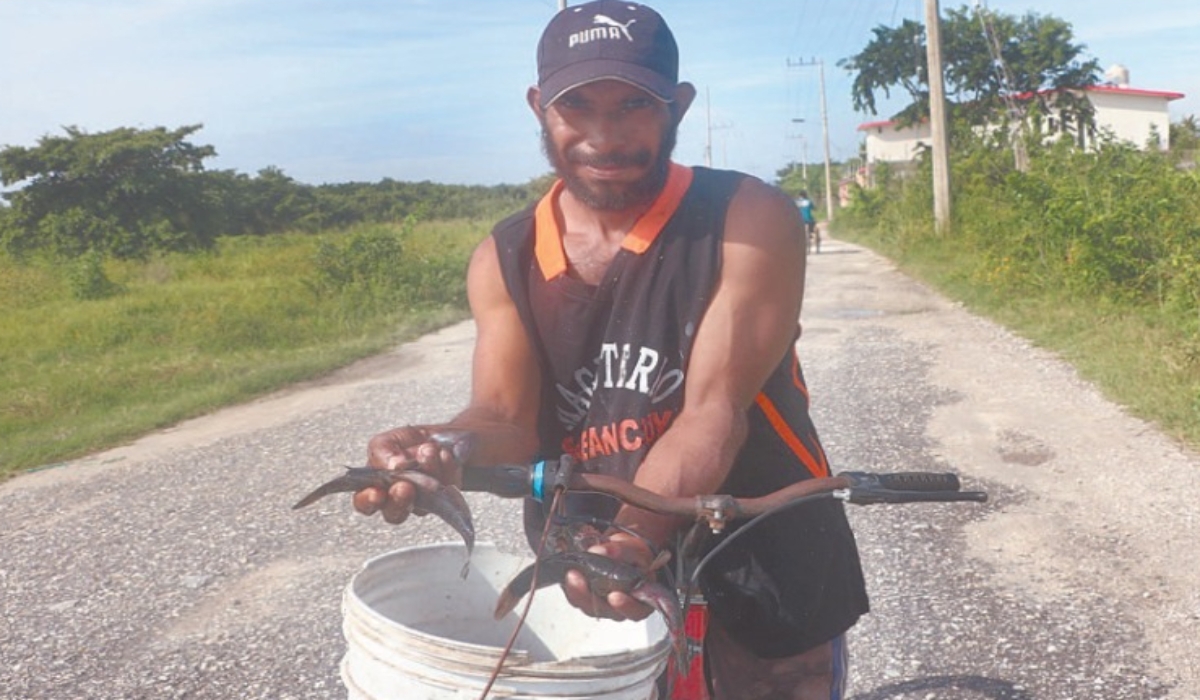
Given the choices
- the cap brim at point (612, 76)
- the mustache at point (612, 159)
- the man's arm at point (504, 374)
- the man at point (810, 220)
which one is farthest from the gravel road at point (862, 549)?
the man at point (810, 220)

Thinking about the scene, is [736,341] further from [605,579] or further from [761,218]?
[605,579]

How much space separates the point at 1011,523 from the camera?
216 inches

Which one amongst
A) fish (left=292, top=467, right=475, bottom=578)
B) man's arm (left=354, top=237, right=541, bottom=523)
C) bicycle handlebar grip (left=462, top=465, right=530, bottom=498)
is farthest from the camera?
man's arm (left=354, top=237, right=541, bottom=523)

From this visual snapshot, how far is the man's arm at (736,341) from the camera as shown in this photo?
6.37ft

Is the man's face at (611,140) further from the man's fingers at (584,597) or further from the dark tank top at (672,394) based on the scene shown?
the man's fingers at (584,597)

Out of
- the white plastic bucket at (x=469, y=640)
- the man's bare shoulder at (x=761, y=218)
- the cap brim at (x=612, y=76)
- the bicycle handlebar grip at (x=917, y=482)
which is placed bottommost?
the white plastic bucket at (x=469, y=640)

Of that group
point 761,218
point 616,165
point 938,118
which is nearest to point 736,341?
point 761,218

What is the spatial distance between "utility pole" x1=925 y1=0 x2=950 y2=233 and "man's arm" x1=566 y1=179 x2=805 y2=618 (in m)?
20.1

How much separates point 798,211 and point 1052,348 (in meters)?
8.39

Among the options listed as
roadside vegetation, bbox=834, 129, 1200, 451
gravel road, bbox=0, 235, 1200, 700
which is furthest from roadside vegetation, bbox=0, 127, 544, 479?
roadside vegetation, bbox=834, 129, 1200, 451

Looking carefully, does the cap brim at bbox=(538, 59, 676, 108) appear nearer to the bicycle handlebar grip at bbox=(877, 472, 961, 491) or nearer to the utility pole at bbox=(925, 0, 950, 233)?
the bicycle handlebar grip at bbox=(877, 472, 961, 491)

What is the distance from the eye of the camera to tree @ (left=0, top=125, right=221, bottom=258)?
27.9 meters

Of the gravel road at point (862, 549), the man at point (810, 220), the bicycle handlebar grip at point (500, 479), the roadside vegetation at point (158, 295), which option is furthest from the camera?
the man at point (810, 220)

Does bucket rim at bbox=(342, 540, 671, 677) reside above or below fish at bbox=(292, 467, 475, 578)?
below
